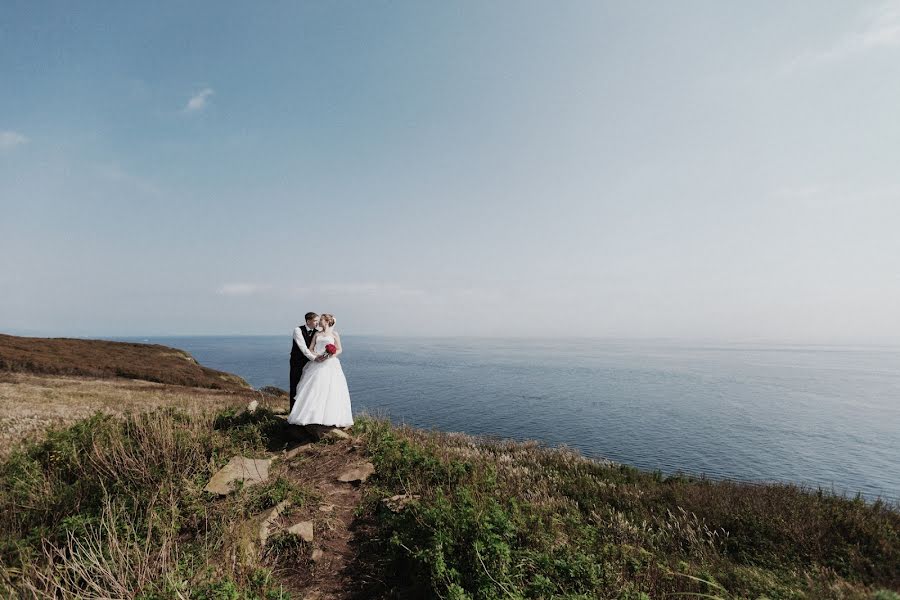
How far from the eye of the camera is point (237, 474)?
21.3ft

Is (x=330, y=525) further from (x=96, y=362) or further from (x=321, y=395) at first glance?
(x=96, y=362)

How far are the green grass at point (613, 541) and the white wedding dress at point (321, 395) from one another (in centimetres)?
93

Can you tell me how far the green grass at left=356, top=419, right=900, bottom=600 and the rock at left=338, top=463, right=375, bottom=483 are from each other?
0.84 ft

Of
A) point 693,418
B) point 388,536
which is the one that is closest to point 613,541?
point 388,536

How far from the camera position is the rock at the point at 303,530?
5.12 m

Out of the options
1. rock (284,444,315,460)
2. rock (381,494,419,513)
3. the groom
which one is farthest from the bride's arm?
rock (381,494,419,513)

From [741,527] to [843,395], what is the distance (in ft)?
183

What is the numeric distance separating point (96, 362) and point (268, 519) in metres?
37.6

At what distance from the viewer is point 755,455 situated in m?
22.4

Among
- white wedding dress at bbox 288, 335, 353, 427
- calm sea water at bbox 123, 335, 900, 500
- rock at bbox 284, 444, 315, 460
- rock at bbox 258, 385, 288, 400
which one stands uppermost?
white wedding dress at bbox 288, 335, 353, 427

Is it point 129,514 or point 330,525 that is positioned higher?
point 129,514

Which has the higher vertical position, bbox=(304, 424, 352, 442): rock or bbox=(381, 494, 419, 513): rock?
bbox=(304, 424, 352, 442): rock

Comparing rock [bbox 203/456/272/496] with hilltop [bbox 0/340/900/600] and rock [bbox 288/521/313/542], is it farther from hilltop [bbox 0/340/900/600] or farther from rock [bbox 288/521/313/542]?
rock [bbox 288/521/313/542]

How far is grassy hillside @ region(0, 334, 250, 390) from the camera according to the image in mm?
27172
